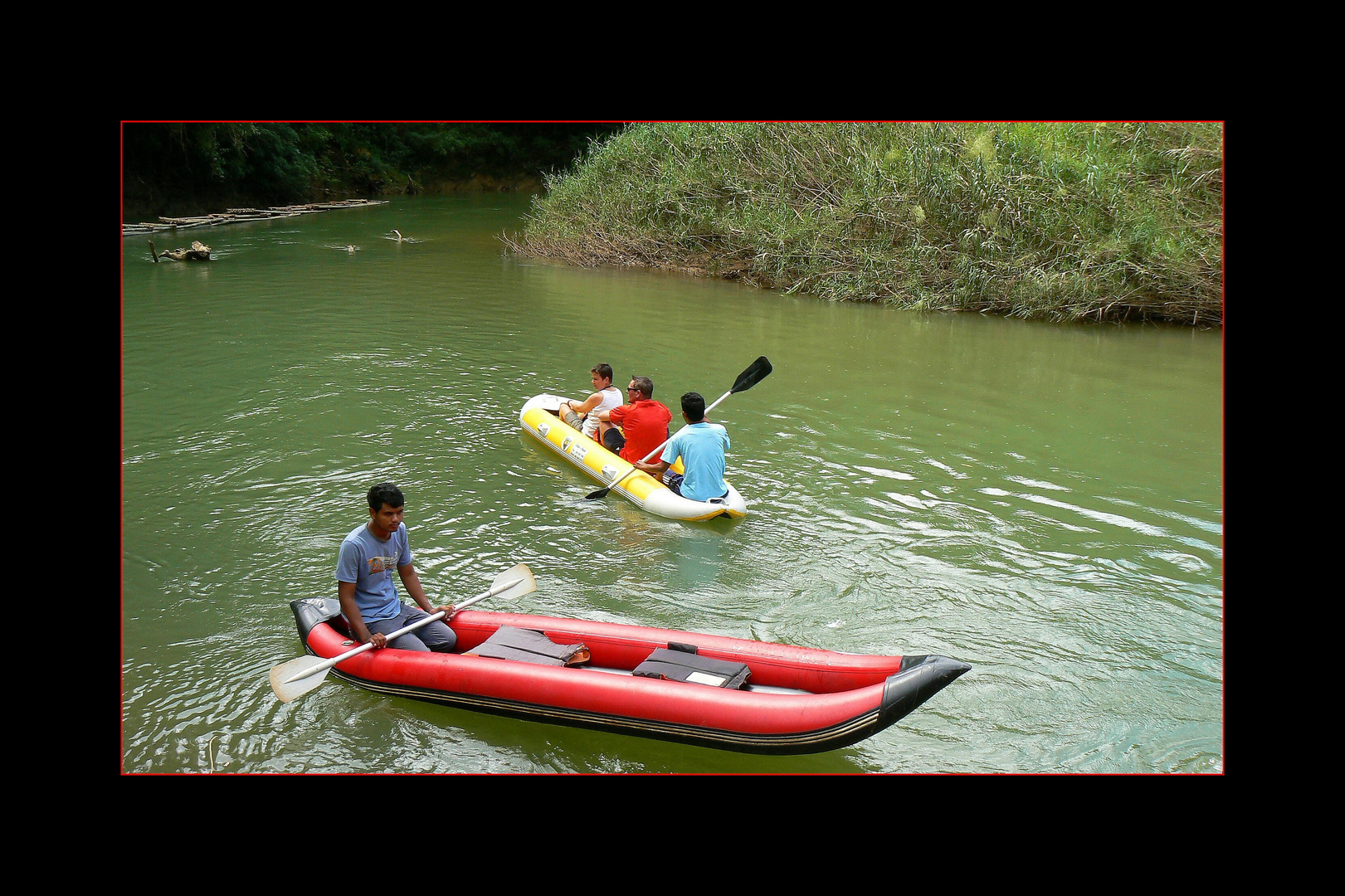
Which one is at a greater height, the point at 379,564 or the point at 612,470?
the point at 612,470

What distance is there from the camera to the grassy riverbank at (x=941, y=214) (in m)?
13.7

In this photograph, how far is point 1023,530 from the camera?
673 centimetres

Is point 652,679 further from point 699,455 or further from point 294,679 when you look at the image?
point 699,455

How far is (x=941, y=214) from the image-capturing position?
1518cm

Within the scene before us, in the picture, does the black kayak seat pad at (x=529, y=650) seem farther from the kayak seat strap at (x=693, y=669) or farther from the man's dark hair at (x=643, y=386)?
the man's dark hair at (x=643, y=386)

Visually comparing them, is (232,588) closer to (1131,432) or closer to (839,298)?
(1131,432)

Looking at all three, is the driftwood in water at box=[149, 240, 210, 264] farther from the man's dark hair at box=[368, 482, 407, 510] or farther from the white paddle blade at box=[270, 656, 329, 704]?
the white paddle blade at box=[270, 656, 329, 704]

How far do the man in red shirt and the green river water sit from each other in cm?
44

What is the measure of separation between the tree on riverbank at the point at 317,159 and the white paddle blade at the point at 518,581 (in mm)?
16887

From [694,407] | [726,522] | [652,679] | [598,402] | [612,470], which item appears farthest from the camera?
[598,402]

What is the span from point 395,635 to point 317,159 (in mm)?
32515

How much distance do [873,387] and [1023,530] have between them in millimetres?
4126

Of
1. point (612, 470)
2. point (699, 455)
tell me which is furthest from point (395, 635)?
point (612, 470)

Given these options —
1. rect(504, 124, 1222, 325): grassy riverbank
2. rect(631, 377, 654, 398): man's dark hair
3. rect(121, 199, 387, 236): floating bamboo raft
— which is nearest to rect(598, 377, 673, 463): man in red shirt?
rect(631, 377, 654, 398): man's dark hair
